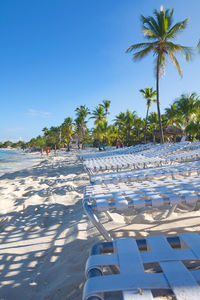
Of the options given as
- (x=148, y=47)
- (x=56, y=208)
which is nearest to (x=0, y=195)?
(x=56, y=208)

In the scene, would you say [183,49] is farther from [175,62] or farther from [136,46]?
[136,46]

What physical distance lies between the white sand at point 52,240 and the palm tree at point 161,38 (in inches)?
484

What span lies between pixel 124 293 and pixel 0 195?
4316 millimetres

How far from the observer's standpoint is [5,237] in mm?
2283

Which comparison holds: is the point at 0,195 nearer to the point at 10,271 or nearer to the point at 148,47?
the point at 10,271

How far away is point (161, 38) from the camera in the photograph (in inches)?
467

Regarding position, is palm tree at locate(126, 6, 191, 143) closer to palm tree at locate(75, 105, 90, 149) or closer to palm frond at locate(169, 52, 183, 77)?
palm frond at locate(169, 52, 183, 77)

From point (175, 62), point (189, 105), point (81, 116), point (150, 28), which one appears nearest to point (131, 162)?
point (175, 62)

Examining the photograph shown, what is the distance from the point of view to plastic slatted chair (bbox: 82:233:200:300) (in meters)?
0.77

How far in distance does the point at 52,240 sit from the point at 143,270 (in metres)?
1.59

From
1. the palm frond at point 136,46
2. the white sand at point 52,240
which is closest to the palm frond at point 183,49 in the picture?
the palm frond at point 136,46

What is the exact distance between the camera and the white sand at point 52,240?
55.4 inches

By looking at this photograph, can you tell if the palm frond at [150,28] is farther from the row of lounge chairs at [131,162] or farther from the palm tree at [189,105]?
the palm tree at [189,105]

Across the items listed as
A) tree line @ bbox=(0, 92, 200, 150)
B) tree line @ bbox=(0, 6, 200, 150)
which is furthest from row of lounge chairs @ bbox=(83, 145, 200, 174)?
tree line @ bbox=(0, 92, 200, 150)
